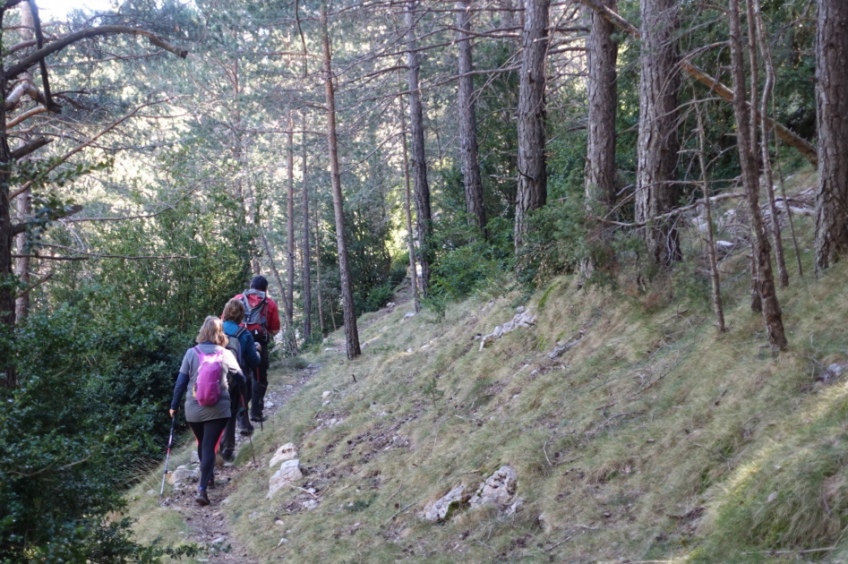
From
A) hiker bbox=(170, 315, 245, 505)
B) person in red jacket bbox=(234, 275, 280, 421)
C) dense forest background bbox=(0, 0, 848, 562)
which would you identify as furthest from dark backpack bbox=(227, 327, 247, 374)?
dense forest background bbox=(0, 0, 848, 562)

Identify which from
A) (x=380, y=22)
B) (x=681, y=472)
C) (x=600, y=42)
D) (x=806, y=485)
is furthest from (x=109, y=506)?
(x=380, y=22)

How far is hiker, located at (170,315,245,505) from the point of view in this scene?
802cm

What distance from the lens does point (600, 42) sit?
374 inches

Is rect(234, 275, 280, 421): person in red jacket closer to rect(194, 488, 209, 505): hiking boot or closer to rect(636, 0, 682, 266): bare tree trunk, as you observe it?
rect(194, 488, 209, 505): hiking boot

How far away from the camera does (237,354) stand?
9.37 metres

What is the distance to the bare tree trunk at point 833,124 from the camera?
20.9ft

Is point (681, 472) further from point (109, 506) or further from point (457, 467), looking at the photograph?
point (109, 506)

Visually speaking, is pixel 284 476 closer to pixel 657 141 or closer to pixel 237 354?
pixel 237 354

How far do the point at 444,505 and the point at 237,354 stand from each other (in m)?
4.13

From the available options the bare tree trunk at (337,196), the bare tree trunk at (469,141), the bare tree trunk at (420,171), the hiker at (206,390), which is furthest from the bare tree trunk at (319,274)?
the hiker at (206,390)

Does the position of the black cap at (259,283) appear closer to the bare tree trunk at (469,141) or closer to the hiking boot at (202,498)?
the hiking boot at (202,498)

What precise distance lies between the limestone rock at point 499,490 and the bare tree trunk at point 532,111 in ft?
18.5

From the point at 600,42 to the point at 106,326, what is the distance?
6885 millimetres

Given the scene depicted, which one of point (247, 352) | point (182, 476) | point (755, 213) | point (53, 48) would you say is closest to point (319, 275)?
→ point (247, 352)
